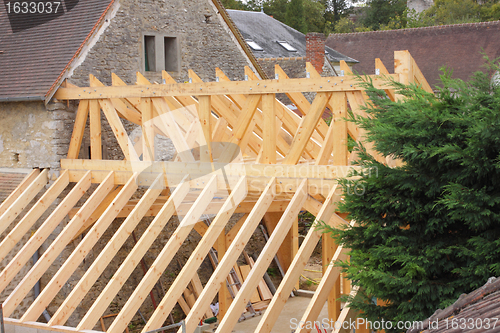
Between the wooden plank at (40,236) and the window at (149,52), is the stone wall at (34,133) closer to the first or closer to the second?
the wooden plank at (40,236)

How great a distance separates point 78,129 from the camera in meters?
8.76

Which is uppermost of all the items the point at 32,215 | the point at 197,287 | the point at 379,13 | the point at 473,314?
the point at 379,13

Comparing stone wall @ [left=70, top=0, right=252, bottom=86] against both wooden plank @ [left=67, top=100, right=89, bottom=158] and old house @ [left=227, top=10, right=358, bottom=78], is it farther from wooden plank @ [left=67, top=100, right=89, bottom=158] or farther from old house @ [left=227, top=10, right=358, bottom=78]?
old house @ [left=227, top=10, right=358, bottom=78]

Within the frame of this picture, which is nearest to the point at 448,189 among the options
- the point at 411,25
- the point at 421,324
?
the point at 421,324

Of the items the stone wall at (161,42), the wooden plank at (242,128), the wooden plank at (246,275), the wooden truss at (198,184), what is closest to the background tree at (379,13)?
the stone wall at (161,42)

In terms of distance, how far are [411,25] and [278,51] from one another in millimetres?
15270

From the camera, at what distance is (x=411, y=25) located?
34781 millimetres

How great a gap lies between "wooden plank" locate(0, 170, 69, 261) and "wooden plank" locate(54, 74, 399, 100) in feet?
4.46

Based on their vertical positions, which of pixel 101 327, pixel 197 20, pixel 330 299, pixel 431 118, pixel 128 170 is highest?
pixel 197 20

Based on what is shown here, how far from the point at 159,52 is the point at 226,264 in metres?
5.39

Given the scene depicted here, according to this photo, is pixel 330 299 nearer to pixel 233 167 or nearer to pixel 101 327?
pixel 233 167

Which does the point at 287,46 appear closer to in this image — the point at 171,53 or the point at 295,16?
the point at 295,16

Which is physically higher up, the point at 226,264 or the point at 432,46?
the point at 432,46

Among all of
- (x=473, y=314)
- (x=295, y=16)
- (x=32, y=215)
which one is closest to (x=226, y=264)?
(x=473, y=314)
